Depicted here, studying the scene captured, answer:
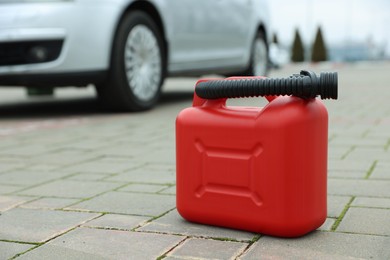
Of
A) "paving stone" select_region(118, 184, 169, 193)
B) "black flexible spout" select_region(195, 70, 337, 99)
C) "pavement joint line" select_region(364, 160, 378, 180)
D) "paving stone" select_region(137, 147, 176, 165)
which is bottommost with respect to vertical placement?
"paving stone" select_region(137, 147, 176, 165)

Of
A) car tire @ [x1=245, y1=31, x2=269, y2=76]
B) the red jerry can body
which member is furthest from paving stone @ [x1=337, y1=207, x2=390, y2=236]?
car tire @ [x1=245, y1=31, x2=269, y2=76]

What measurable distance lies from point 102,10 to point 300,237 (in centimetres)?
409

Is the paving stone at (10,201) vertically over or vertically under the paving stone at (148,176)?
over

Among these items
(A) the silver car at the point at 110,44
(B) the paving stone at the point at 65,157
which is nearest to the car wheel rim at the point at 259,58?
(A) the silver car at the point at 110,44

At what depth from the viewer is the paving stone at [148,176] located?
3.13 meters

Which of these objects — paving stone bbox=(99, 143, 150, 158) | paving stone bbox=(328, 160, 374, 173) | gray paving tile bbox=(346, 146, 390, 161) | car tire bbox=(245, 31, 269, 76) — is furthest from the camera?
car tire bbox=(245, 31, 269, 76)

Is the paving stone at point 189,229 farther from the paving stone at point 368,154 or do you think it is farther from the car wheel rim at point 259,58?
the car wheel rim at point 259,58

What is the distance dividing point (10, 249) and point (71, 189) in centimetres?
94

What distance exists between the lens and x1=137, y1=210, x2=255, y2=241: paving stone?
217 centimetres

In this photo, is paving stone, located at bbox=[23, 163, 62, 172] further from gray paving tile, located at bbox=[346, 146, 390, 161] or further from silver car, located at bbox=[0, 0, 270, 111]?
silver car, located at bbox=[0, 0, 270, 111]

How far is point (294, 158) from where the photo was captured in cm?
206

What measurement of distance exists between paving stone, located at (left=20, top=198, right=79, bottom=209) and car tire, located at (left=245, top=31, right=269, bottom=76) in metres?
6.52

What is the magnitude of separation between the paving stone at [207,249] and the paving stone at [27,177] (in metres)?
1.30

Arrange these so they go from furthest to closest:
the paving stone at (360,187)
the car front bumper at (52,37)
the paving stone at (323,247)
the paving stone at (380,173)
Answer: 1. the car front bumper at (52,37)
2. the paving stone at (380,173)
3. the paving stone at (360,187)
4. the paving stone at (323,247)
